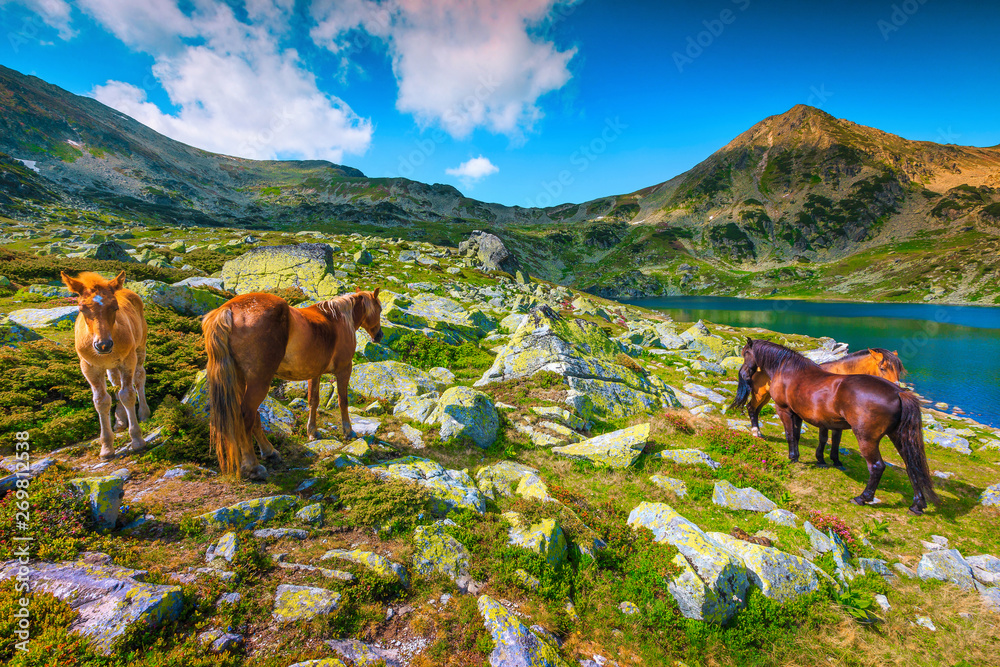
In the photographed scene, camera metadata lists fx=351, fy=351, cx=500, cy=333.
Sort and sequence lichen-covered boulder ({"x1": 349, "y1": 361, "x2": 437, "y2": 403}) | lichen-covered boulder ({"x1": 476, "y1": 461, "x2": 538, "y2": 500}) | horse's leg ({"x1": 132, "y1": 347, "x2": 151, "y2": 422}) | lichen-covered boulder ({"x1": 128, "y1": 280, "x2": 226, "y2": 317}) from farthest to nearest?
lichen-covered boulder ({"x1": 128, "y1": 280, "x2": 226, "y2": 317}) < lichen-covered boulder ({"x1": 349, "y1": 361, "x2": 437, "y2": 403}) < horse's leg ({"x1": 132, "y1": 347, "x2": 151, "y2": 422}) < lichen-covered boulder ({"x1": 476, "y1": 461, "x2": 538, "y2": 500})

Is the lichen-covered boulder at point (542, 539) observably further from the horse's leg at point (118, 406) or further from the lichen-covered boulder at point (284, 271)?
the lichen-covered boulder at point (284, 271)

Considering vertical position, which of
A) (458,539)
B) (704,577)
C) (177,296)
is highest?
(177,296)

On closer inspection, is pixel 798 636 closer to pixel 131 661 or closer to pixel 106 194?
pixel 131 661

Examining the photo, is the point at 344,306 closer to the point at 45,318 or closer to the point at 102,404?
the point at 102,404

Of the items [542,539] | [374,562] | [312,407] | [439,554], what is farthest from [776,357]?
[312,407]

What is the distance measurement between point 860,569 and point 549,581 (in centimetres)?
726

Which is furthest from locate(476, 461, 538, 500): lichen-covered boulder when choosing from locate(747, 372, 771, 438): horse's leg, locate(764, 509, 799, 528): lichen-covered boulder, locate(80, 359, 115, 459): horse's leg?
locate(747, 372, 771, 438): horse's leg

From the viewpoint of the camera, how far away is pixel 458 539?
21.4 ft

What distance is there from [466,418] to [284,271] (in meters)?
24.5

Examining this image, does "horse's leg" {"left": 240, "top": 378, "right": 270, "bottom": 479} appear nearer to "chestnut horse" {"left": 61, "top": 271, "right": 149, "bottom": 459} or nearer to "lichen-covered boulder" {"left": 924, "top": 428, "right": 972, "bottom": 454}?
"chestnut horse" {"left": 61, "top": 271, "right": 149, "bottom": 459}

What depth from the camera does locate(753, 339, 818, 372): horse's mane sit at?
12289 mm

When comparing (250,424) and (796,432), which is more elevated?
(250,424)

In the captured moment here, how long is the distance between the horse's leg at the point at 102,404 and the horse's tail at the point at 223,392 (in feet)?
8.04

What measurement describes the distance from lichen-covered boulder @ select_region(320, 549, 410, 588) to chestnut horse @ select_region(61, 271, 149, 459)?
228 inches
